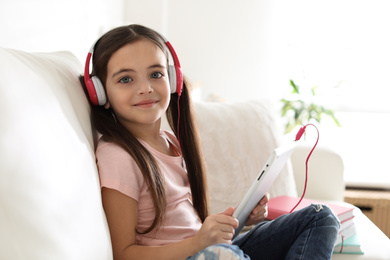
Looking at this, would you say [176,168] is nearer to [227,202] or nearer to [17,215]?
[227,202]

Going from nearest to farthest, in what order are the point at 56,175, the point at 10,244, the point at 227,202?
1. the point at 10,244
2. the point at 56,175
3. the point at 227,202

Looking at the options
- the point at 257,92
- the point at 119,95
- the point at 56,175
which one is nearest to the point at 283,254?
the point at 119,95

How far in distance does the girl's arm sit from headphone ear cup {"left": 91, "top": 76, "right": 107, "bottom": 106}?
224 millimetres

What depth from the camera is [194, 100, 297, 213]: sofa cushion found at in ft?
5.24

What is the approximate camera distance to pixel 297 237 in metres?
1.14

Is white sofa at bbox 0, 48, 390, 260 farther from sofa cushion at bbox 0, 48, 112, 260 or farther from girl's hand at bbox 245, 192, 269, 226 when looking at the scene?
girl's hand at bbox 245, 192, 269, 226

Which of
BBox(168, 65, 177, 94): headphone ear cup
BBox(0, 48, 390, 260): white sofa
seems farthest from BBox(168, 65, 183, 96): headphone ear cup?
BBox(0, 48, 390, 260): white sofa

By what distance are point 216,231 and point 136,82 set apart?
1.33ft

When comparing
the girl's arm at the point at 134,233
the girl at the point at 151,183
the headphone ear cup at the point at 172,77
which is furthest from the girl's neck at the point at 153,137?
the girl's arm at the point at 134,233

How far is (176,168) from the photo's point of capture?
1212 mm

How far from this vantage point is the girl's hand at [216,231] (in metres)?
0.95

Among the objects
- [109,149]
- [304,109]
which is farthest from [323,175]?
[304,109]

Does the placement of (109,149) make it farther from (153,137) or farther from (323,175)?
(323,175)

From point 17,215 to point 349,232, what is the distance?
1031 millimetres
